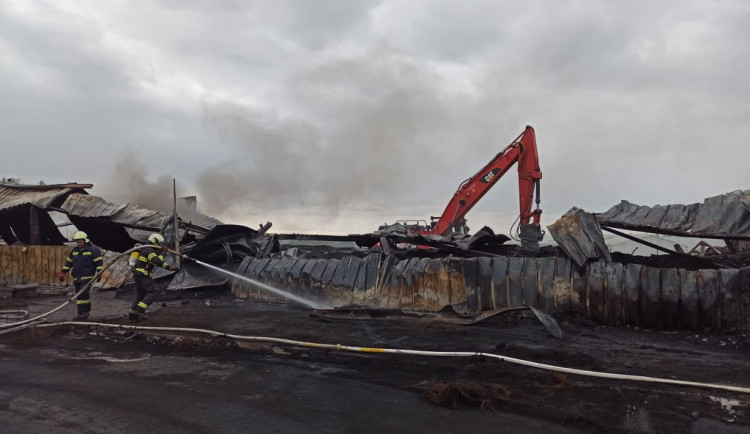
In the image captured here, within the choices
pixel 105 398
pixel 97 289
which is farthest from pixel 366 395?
pixel 97 289

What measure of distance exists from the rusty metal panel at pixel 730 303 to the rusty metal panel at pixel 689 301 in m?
0.33

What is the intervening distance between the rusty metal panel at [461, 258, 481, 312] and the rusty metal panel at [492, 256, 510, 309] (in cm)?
35

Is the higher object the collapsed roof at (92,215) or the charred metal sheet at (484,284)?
the collapsed roof at (92,215)

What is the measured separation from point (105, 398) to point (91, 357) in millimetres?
2083

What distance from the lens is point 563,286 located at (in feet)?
27.7

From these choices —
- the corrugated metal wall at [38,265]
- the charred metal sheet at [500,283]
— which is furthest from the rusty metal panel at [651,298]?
the corrugated metal wall at [38,265]

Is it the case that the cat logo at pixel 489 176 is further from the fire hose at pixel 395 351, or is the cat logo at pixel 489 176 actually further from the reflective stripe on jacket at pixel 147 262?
the reflective stripe on jacket at pixel 147 262

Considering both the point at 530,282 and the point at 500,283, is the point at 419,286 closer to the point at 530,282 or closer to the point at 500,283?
the point at 500,283

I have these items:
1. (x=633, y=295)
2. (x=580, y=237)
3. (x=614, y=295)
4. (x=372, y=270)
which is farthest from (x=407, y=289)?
(x=633, y=295)

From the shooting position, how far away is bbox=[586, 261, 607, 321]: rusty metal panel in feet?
26.5

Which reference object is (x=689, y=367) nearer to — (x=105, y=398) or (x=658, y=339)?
(x=658, y=339)

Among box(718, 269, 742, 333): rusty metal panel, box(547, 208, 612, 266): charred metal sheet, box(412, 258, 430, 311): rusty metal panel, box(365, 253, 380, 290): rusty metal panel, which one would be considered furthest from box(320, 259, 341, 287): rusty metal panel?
box(718, 269, 742, 333): rusty metal panel

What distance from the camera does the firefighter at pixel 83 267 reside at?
953 cm

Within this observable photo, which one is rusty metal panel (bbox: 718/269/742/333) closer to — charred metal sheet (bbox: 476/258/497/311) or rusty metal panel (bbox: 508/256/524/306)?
rusty metal panel (bbox: 508/256/524/306)
